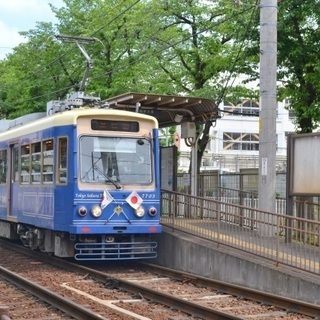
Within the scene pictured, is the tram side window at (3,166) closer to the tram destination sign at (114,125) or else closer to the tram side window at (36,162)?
the tram side window at (36,162)

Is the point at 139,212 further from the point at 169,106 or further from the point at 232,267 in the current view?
the point at 169,106

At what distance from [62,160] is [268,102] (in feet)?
15.3

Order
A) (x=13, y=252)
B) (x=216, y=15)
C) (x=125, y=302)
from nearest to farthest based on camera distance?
1. (x=125, y=302)
2. (x=13, y=252)
3. (x=216, y=15)

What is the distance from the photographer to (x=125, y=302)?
11.8 metres

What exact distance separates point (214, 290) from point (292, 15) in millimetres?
7605

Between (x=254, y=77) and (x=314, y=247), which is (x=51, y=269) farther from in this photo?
(x=254, y=77)

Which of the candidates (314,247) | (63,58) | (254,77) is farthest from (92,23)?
(314,247)

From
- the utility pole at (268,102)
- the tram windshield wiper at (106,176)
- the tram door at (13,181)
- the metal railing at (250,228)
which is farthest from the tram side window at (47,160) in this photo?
the utility pole at (268,102)

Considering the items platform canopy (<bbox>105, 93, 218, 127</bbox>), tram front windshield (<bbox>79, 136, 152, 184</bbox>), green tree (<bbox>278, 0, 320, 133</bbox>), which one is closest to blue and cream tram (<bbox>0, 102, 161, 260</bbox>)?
tram front windshield (<bbox>79, 136, 152, 184</bbox>)

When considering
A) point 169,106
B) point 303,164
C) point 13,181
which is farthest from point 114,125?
point 13,181

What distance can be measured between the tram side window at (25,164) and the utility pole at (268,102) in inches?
228

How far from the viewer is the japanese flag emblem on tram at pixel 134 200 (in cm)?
1558

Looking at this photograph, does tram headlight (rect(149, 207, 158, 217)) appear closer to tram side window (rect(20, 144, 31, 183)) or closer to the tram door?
tram side window (rect(20, 144, 31, 183))

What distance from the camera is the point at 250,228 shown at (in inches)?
556
